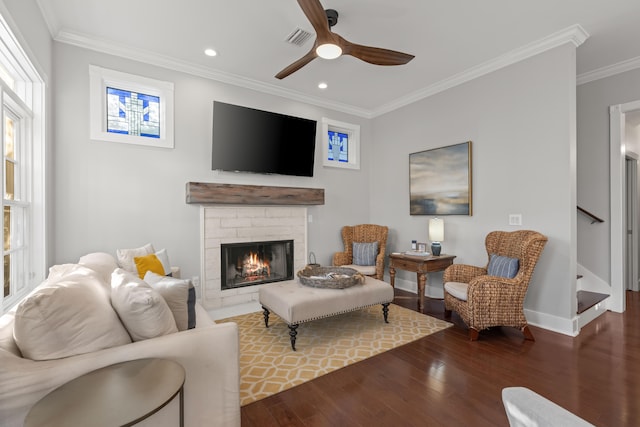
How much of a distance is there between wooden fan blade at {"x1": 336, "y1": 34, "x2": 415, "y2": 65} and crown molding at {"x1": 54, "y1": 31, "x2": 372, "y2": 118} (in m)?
1.86

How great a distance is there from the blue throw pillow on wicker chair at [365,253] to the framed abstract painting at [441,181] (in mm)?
811

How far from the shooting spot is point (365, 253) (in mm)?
4504

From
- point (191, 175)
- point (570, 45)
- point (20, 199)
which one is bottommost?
point (20, 199)

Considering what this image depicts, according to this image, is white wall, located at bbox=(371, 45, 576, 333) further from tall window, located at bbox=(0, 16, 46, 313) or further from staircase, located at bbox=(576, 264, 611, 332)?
tall window, located at bbox=(0, 16, 46, 313)

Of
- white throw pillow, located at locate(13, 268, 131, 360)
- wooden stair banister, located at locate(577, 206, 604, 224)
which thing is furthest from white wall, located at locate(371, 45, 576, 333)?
white throw pillow, located at locate(13, 268, 131, 360)

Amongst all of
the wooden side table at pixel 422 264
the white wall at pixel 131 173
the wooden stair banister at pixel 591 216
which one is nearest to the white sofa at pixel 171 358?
the white wall at pixel 131 173

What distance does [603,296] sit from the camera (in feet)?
11.8

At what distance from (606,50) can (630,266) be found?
3.26 meters

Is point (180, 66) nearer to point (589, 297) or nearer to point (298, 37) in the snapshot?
point (298, 37)

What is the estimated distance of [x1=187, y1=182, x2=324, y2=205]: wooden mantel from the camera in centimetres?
358

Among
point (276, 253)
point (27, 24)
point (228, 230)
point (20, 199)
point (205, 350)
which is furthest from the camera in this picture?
point (276, 253)

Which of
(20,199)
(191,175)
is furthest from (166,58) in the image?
(20,199)

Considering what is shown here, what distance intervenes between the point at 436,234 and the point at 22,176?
14.0 feet

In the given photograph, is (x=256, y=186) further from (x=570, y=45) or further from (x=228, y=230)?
(x=570, y=45)
